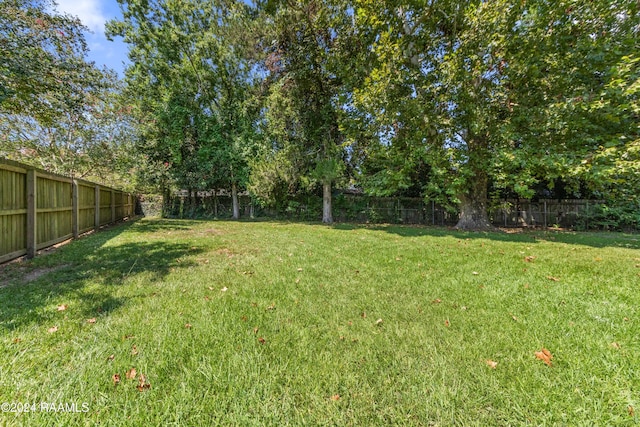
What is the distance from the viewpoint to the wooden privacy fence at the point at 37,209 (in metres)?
4.28

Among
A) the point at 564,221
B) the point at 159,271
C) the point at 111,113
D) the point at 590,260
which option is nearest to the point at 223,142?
the point at 111,113

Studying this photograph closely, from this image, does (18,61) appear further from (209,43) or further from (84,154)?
(209,43)

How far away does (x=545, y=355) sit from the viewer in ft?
6.56

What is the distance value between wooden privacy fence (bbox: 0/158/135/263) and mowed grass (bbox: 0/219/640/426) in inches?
36.8

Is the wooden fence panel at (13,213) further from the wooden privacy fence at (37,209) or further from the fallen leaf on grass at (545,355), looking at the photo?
the fallen leaf on grass at (545,355)

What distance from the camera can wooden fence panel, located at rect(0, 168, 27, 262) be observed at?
4191 millimetres

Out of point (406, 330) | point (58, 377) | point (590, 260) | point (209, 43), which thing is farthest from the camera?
point (209, 43)

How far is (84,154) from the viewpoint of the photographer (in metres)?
12.1

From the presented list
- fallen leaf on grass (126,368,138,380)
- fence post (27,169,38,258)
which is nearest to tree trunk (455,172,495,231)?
fallen leaf on grass (126,368,138,380)

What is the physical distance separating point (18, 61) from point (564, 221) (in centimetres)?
1947

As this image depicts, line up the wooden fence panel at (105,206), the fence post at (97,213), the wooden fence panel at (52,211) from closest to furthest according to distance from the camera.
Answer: the wooden fence panel at (52,211), the fence post at (97,213), the wooden fence panel at (105,206)

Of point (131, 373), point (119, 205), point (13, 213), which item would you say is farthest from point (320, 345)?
point (119, 205)

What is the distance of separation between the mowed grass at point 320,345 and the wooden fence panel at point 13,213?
67 cm

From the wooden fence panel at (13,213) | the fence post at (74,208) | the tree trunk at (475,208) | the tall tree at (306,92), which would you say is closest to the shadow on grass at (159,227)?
the fence post at (74,208)
